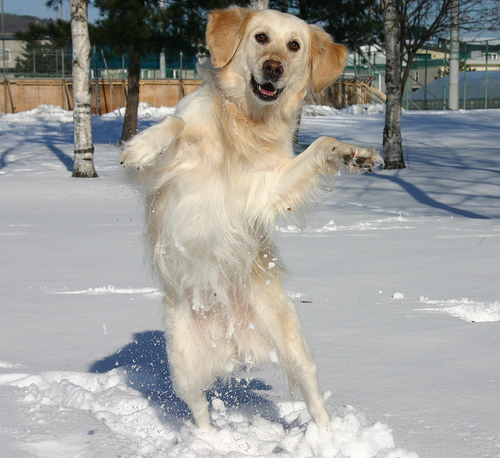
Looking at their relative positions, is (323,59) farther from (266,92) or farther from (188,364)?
(188,364)

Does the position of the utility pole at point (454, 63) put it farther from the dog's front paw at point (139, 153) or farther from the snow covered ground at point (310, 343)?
the dog's front paw at point (139, 153)

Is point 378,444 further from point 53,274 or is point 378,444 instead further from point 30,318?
point 53,274

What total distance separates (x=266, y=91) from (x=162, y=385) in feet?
4.94

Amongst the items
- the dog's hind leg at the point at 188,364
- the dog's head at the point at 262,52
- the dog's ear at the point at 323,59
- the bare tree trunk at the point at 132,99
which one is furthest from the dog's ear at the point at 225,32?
the bare tree trunk at the point at 132,99

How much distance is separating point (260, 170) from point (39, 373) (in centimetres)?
140

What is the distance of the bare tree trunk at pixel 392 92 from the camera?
1226 cm

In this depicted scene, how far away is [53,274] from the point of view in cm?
511

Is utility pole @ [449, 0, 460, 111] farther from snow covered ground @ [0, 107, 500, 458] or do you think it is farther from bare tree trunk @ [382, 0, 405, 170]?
snow covered ground @ [0, 107, 500, 458]

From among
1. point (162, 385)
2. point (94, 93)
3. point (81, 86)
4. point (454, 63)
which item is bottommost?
point (162, 385)

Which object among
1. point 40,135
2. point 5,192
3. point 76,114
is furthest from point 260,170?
point 40,135

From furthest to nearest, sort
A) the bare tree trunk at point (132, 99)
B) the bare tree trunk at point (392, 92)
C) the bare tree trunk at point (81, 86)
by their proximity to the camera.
Answer: 1. the bare tree trunk at point (132, 99)
2. the bare tree trunk at point (392, 92)
3. the bare tree trunk at point (81, 86)

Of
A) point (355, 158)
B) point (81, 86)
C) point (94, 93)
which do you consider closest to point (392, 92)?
point (81, 86)

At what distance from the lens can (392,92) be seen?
12586mm

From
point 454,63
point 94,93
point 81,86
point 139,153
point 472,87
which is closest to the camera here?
point 139,153
